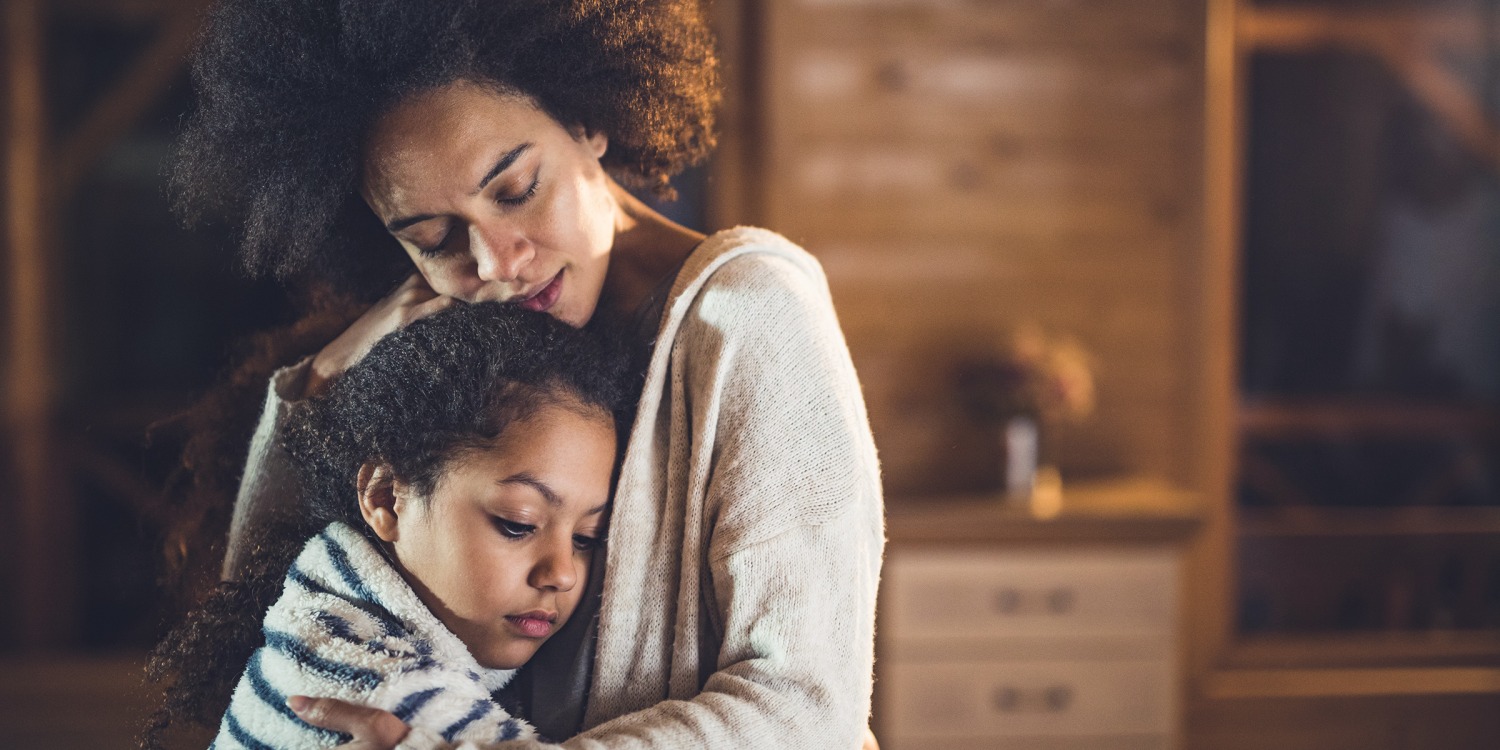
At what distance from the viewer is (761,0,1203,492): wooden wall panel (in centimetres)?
292

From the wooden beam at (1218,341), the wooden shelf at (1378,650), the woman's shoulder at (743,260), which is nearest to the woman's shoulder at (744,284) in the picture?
the woman's shoulder at (743,260)

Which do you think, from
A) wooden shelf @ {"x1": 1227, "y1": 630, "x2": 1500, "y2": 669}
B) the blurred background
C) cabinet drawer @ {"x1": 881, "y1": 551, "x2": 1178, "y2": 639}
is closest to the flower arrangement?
the blurred background

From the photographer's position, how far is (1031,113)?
2.96 m

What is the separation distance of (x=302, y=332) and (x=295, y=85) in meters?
0.28

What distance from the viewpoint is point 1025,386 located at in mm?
2803

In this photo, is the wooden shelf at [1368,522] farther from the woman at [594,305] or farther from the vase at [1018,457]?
the woman at [594,305]

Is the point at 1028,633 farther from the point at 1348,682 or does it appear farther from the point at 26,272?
the point at 26,272

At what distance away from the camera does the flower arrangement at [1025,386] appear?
280 cm

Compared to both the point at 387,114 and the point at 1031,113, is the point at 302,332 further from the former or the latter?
the point at 1031,113

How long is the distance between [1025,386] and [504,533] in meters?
2.10

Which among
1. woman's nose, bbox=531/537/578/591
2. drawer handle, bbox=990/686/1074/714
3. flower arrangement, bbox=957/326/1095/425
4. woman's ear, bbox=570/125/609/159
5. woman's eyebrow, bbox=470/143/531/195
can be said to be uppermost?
woman's ear, bbox=570/125/609/159

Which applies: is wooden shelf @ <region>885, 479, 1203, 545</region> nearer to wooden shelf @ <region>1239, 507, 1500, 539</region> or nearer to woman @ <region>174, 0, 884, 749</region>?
wooden shelf @ <region>1239, 507, 1500, 539</region>

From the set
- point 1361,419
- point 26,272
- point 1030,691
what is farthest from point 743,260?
point 26,272

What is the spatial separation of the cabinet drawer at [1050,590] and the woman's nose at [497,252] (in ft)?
6.31
